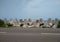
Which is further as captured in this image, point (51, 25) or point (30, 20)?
point (30, 20)

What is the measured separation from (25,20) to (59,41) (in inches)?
390

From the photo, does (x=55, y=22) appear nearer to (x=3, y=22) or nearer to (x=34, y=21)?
(x=34, y=21)

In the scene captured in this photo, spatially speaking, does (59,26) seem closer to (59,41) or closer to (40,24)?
(40,24)

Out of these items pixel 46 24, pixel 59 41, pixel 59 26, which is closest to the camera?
pixel 59 41

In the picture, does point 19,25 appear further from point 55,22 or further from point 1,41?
point 1,41

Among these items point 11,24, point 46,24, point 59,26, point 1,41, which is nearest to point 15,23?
point 11,24

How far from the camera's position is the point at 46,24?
16.2 metres

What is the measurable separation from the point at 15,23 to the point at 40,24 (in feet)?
8.26

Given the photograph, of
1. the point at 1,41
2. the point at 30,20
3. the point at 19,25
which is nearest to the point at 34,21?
the point at 30,20

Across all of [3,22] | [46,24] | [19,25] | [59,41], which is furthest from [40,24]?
[59,41]

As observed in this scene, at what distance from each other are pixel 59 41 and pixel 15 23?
1012 cm

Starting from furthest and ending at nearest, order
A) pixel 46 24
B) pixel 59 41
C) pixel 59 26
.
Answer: pixel 46 24
pixel 59 26
pixel 59 41

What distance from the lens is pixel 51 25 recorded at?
15.8 meters

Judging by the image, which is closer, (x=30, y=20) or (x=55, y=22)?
(x=55, y=22)
